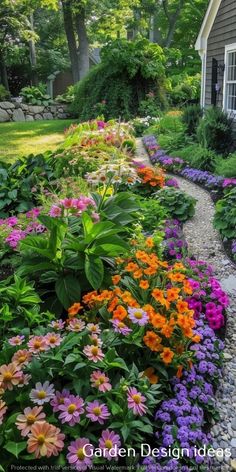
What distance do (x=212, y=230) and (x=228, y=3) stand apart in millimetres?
6682

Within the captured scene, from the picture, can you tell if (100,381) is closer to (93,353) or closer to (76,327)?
(93,353)

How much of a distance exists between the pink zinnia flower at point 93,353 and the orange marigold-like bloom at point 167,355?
0.35 metres

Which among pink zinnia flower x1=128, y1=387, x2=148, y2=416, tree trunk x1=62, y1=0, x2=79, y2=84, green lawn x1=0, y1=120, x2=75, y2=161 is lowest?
green lawn x1=0, y1=120, x2=75, y2=161

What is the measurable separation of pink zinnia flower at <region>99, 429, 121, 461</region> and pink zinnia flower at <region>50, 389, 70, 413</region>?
213 mm

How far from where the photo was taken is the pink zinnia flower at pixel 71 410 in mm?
1721

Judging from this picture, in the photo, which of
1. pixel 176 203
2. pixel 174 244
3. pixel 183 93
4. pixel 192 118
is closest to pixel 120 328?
pixel 174 244

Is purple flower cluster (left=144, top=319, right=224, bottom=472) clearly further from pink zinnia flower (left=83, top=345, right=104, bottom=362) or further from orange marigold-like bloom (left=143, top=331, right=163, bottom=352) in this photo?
pink zinnia flower (left=83, top=345, right=104, bottom=362)

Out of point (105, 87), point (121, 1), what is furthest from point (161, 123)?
point (121, 1)

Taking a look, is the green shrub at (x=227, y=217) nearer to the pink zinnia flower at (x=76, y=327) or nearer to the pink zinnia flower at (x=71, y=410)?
the pink zinnia flower at (x=76, y=327)

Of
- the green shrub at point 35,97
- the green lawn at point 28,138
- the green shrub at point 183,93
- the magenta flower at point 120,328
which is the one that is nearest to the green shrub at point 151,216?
the magenta flower at point 120,328

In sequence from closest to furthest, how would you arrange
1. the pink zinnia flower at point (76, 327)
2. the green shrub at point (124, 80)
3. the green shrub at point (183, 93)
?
the pink zinnia flower at point (76, 327) → the green shrub at point (124, 80) → the green shrub at point (183, 93)

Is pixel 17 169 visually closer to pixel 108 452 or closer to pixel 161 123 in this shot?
pixel 108 452

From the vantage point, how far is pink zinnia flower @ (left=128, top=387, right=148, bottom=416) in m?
1.81

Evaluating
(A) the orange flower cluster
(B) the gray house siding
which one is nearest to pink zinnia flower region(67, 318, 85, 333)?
(A) the orange flower cluster
